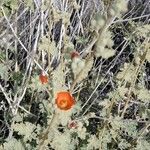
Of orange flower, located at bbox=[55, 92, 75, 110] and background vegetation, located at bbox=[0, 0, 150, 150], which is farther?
background vegetation, located at bbox=[0, 0, 150, 150]

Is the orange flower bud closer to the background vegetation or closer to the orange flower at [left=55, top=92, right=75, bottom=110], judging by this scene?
the background vegetation

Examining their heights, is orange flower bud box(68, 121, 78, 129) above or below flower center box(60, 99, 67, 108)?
below

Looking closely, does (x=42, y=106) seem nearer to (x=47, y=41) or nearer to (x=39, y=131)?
(x=39, y=131)

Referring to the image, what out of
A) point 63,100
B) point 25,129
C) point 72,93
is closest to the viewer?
point 63,100

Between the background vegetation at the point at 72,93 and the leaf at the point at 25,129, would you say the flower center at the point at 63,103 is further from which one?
the leaf at the point at 25,129

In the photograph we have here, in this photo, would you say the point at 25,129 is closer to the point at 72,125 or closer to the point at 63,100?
the point at 72,125

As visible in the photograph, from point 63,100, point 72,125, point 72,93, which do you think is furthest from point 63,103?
point 72,93

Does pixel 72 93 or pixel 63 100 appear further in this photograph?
pixel 72 93

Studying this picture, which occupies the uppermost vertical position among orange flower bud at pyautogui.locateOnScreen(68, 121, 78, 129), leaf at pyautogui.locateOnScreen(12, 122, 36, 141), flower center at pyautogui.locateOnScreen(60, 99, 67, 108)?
flower center at pyautogui.locateOnScreen(60, 99, 67, 108)

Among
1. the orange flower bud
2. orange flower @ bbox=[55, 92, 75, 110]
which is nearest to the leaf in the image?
the orange flower bud

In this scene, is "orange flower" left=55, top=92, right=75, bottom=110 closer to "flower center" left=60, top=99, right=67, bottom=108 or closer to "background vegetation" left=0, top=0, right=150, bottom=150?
"flower center" left=60, top=99, right=67, bottom=108

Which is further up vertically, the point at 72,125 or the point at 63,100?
the point at 63,100
